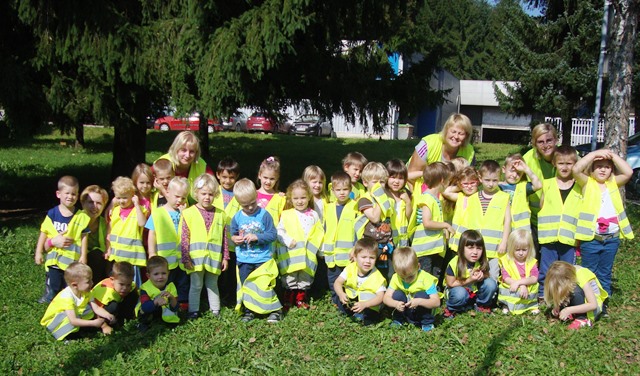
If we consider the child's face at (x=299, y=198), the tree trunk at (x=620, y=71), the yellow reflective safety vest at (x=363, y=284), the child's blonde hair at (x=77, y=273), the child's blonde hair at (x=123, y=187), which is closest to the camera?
the child's blonde hair at (x=77, y=273)

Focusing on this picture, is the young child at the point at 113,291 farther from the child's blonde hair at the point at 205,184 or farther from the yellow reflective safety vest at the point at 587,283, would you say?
the yellow reflective safety vest at the point at 587,283

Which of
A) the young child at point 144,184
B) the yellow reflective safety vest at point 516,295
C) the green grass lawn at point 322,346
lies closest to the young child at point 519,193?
the yellow reflective safety vest at point 516,295

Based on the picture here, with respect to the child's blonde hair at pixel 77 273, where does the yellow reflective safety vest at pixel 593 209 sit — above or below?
above

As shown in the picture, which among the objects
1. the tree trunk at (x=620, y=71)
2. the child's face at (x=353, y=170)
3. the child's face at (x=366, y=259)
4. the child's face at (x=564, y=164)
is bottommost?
the child's face at (x=366, y=259)

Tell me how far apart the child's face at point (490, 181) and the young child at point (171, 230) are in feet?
9.26

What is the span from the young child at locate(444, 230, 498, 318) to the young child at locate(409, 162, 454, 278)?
0.26m

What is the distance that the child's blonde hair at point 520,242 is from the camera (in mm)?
5707

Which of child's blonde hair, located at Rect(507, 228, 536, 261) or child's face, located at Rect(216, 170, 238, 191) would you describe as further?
child's face, located at Rect(216, 170, 238, 191)

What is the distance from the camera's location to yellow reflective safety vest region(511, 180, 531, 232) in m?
6.04

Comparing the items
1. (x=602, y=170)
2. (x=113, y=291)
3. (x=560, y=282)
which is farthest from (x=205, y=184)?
(x=602, y=170)

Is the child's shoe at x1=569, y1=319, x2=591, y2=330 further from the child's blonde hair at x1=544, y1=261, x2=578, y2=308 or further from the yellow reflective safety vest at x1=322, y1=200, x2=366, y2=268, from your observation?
the yellow reflective safety vest at x1=322, y1=200, x2=366, y2=268

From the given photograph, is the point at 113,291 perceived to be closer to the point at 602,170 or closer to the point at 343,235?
the point at 343,235

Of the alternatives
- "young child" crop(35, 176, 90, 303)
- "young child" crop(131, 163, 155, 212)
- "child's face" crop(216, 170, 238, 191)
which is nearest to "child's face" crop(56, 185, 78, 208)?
"young child" crop(35, 176, 90, 303)

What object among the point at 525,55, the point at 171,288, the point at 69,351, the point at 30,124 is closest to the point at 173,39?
the point at 30,124
